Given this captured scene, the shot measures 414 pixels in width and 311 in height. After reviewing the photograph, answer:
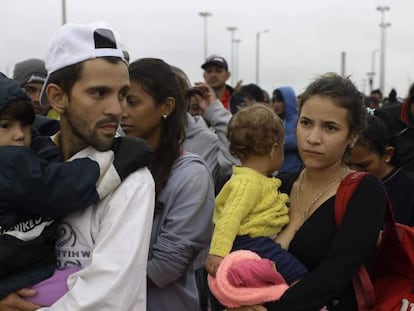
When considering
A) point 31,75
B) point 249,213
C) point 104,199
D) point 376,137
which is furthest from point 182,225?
point 31,75

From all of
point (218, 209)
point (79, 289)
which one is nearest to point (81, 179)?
point (79, 289)

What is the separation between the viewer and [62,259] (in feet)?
6.39

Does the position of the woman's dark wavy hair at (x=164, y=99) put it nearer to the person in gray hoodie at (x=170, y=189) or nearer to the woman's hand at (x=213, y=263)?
the person in gray hoodie at (x=170, y=189)

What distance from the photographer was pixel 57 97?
2035 millimetres

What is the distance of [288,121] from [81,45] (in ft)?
15.2

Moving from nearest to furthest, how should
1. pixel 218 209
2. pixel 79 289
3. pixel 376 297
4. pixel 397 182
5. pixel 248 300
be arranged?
pixel 79 289, pixel 248 300, pixel 376 297, pixel 218 209, pixel 397 182

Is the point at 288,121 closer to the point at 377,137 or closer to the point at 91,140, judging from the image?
the point at 377,137

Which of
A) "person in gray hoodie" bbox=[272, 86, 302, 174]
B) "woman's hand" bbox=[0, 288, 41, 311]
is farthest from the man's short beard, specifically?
"person in gray hoodie" bbox=[272, 86, 302, 174]

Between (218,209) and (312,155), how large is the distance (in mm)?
566

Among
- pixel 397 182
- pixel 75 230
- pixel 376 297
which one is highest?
pixel 75 230

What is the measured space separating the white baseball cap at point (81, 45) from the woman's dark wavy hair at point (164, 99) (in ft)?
2.64

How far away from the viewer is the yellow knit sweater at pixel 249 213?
247 cm

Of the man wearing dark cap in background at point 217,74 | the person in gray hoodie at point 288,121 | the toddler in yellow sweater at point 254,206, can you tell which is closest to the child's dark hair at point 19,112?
the toddler in yellow sweater at point 254,206

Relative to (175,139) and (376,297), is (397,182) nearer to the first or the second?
(376,297)
